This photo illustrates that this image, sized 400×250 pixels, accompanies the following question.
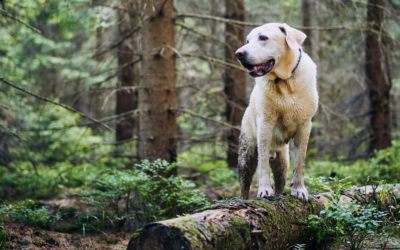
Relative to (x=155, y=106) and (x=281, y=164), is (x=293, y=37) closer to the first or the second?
(x=281, y=164)

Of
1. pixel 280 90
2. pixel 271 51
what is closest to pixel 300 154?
pixel 280 90

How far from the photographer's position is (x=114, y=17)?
7668 millimetres

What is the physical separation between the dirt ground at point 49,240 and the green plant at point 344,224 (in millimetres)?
2424

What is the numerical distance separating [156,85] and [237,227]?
3875mm

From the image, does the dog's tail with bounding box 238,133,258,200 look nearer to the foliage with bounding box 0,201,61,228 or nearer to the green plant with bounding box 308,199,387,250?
the green plant with bounding box 308,199,387,250

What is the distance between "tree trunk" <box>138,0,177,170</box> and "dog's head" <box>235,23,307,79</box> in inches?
101

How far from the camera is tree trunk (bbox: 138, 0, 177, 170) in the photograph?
19.0 feet

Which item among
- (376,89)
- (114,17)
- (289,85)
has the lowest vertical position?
(289,85)

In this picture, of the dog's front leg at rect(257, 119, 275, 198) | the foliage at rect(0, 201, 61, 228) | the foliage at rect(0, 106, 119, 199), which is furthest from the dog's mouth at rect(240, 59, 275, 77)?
the foliage at rect(0, 106, 119, 199)

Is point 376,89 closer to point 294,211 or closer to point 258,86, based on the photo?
point 258,86

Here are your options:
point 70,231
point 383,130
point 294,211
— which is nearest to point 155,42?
point 70,231

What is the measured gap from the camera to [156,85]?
19.1ft

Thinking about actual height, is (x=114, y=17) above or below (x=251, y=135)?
above

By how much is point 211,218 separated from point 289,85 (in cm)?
198
